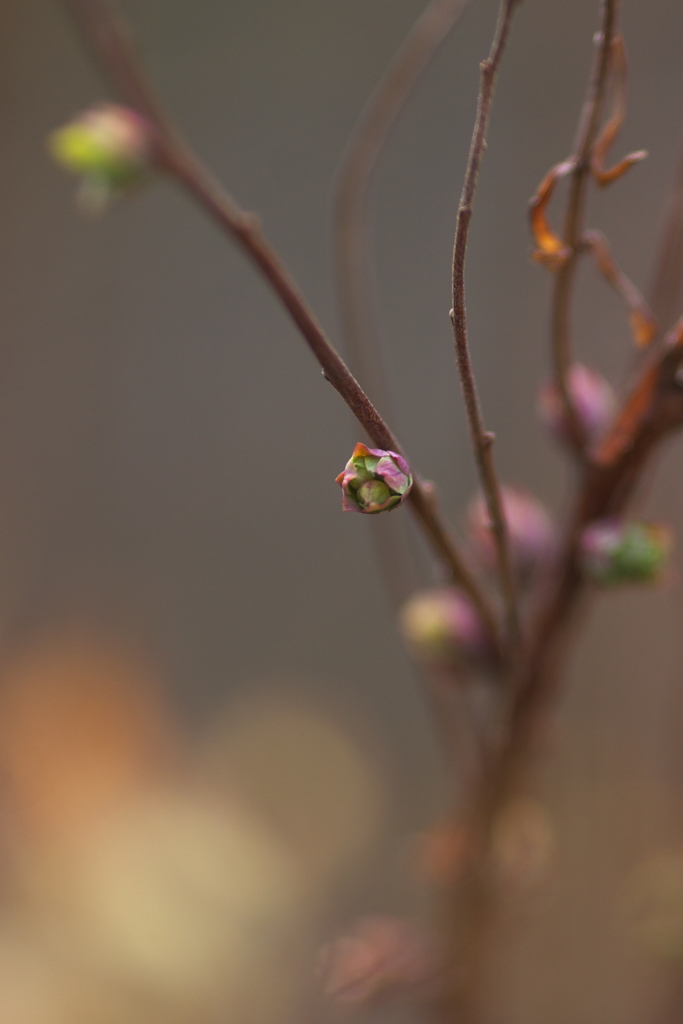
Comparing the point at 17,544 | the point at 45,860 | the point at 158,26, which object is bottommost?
the point at 45,860

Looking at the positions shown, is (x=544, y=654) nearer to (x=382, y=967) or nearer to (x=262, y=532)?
(x=382, y=967)

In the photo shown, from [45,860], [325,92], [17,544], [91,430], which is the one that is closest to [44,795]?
[45,860]

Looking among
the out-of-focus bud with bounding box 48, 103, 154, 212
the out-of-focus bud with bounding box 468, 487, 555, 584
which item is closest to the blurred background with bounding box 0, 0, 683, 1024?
the out-of-focus bud with bounding box 468, 487, 555, 584

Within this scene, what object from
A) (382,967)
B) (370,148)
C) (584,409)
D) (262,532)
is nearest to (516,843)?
(382,967)

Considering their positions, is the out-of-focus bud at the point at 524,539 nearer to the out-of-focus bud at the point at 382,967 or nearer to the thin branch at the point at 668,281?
the thin branch at the point at 668,281

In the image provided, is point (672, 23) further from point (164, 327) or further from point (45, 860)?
point (45, 860)

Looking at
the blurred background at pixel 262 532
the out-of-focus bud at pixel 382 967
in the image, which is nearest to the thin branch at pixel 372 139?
the out-of-focus bud at pixel 382 967
